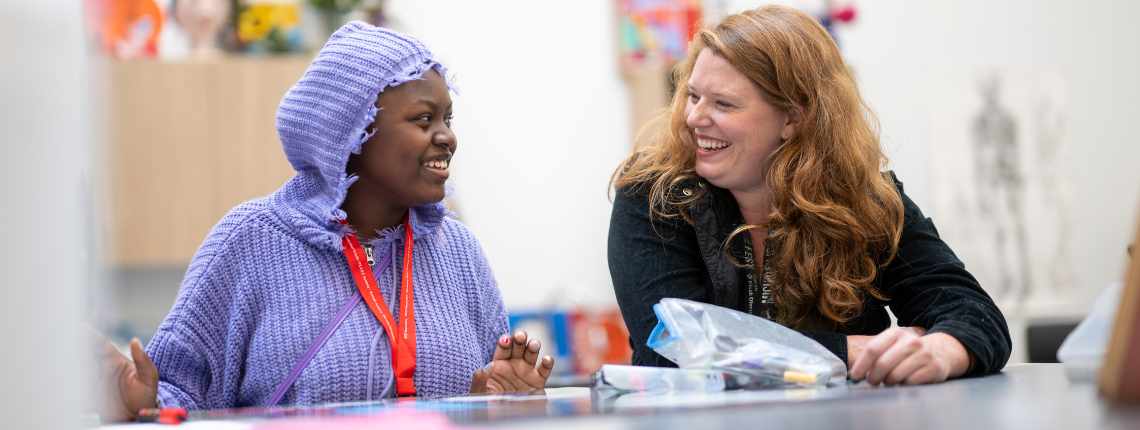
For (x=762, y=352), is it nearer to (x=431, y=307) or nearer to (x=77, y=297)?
(x=431, y=307)

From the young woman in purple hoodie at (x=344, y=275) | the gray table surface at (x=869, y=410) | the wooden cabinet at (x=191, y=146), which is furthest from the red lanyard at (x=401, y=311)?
the wooden cabinet at (x=191, y=146)

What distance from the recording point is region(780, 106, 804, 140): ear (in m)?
2.01

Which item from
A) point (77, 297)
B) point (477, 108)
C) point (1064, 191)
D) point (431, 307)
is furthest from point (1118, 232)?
point (77, 297)

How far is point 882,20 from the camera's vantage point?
5191mm

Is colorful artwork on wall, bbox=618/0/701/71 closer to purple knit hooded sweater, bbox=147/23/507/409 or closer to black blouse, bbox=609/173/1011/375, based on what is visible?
black blouse, bbox=609/173/1011/375

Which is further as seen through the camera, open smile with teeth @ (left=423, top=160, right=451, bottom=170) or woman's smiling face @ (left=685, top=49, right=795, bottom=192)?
woman's smiling face @ (left=685, top=49, right=795, bottom=192)

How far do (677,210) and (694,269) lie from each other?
0.10 metres

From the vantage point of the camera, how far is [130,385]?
1269 mm

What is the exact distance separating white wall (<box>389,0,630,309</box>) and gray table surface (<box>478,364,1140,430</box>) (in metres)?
3.68

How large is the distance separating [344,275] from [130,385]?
0.48m

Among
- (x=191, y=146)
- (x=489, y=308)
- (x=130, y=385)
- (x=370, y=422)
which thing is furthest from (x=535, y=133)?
(x=370, y=422)

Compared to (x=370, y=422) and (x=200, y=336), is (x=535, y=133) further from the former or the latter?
(x=370, y=422)

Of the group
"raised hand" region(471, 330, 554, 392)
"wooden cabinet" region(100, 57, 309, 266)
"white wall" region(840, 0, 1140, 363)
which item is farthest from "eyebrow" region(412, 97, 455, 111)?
"white wall" region(840, 0, 1140, 363)

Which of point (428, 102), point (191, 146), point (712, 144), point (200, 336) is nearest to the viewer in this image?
point (200, 336)
